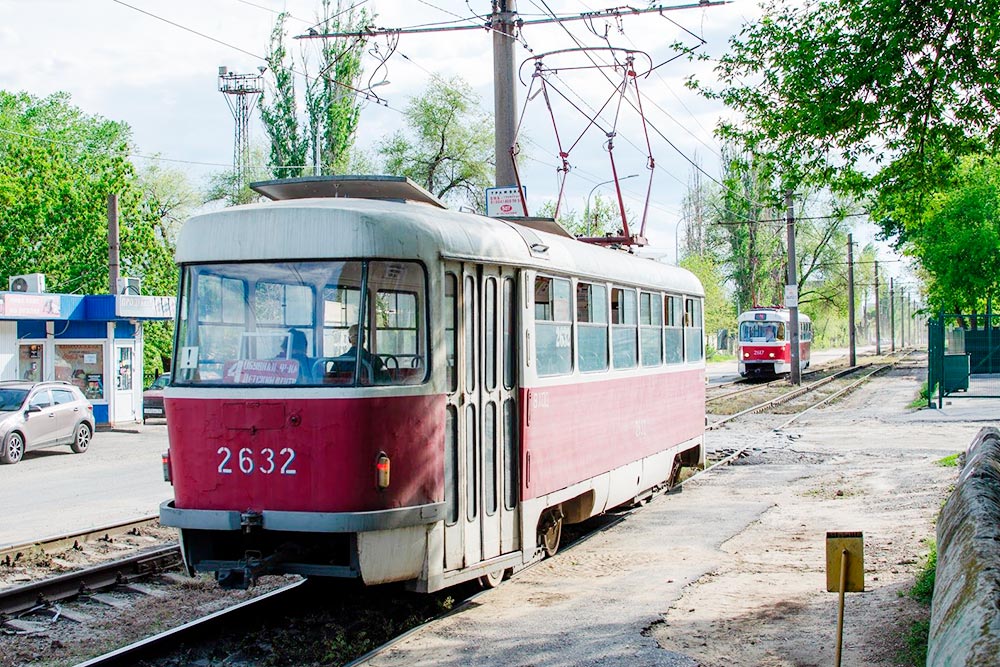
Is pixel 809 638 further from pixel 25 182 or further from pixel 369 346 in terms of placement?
pixel 25 182

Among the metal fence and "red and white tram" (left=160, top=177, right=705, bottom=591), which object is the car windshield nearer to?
"red and white tram" (left=160, top=177, right=705, bottom=591)

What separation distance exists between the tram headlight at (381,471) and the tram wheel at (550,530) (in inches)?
108

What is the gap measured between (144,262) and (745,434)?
82.4ft

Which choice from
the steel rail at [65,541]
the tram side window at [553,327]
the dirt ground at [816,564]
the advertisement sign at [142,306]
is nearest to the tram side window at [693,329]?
the dirt ground at [816,564]

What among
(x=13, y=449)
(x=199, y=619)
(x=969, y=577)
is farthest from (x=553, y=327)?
(x=13, y=449)

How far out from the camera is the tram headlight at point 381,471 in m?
7.11

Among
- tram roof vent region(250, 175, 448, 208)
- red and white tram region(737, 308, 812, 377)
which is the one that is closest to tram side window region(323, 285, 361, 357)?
tram roof vent region(250, 175, 448, 208)

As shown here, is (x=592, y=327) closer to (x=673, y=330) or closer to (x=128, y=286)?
(x=673, y=330)

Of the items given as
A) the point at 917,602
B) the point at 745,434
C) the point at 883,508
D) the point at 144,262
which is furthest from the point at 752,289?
the point at 917,602

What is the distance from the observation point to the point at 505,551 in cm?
851

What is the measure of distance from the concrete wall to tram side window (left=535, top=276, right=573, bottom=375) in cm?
332

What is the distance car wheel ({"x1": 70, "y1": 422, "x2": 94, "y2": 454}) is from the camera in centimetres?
2164

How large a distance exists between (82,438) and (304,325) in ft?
54.0

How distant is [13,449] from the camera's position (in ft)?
65.1
